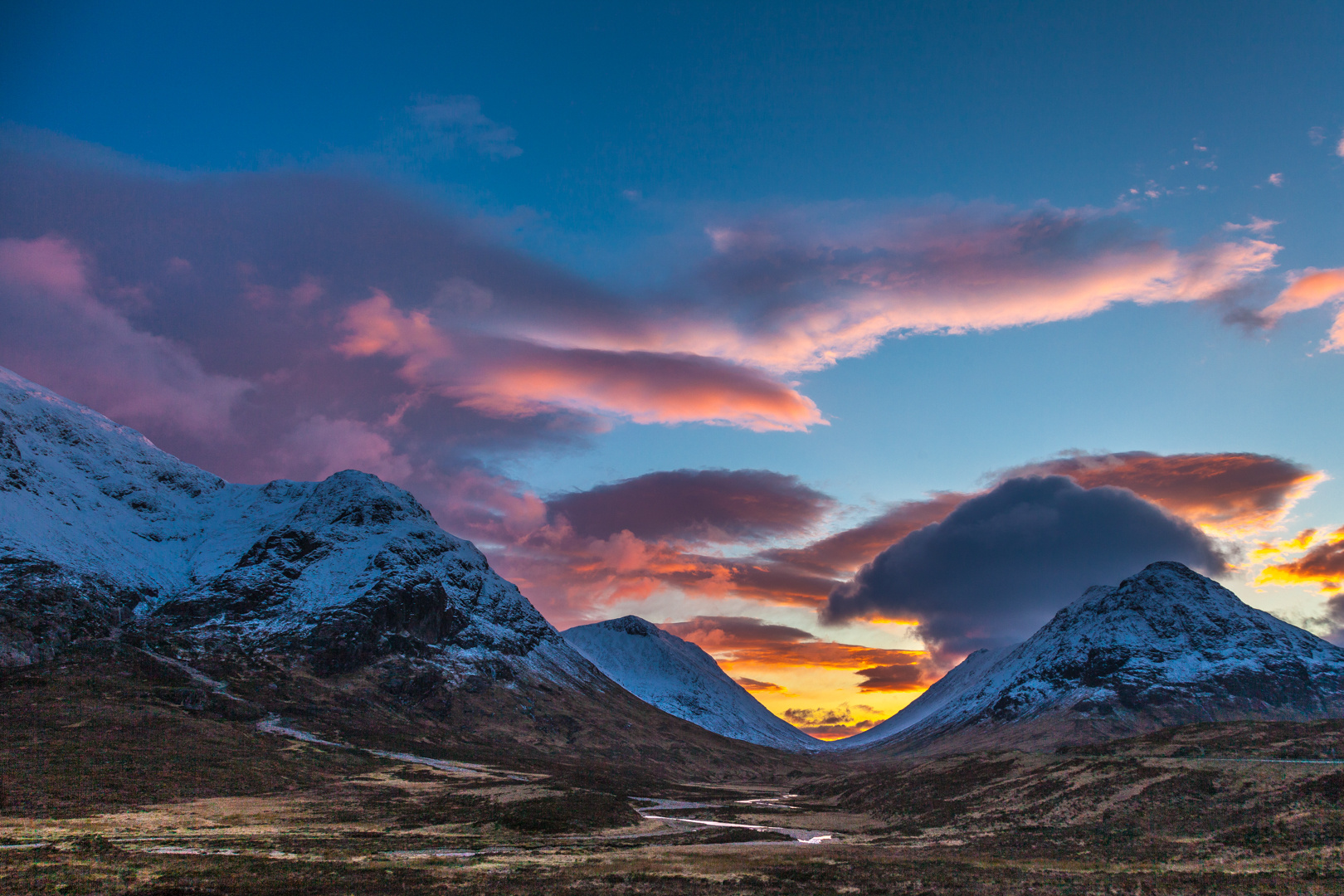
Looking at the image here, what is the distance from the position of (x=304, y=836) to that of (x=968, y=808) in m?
73.6

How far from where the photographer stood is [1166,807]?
6438cm

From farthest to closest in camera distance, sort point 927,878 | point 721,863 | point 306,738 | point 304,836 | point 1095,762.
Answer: point 306,738 → point 1095,762 → point 304,836 → point 721,863 → point 927,878

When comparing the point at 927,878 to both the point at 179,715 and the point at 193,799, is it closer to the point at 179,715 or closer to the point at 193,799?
the point at 193,799

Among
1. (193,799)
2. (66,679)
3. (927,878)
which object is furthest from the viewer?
(66,679)

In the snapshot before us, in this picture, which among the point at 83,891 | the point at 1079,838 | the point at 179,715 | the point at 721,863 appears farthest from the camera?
the point at 179,715

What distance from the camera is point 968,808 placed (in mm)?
86125

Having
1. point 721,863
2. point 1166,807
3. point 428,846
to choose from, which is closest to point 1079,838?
point 1166,807

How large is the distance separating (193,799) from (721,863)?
83.2 m

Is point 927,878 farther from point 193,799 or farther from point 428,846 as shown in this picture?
point 193,799

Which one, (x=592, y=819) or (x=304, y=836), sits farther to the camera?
(x=592, y=819)

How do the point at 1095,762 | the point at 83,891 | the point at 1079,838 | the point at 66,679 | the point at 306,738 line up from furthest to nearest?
1. the point at 306,738
2. the point at 66,679
3. the point at 1095,762
4. the point at 1079,838
5. the point at 83,891

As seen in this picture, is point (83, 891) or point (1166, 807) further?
point (1166, 807)

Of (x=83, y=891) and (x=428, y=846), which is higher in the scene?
(x=83, y=891)

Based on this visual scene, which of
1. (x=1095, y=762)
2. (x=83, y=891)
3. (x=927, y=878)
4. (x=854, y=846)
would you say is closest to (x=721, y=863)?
(x=927, y=878)
